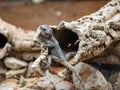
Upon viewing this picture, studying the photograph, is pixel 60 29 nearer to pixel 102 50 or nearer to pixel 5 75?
pixel 102 50

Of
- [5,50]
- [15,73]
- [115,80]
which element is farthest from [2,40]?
[115,80]

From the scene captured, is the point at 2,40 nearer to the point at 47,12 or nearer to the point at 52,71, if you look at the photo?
the point at 52,71

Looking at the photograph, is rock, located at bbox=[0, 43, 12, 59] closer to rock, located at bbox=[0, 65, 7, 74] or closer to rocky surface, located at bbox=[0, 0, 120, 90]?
rocky surface, located at bbox=[0, 0, 120, 90]

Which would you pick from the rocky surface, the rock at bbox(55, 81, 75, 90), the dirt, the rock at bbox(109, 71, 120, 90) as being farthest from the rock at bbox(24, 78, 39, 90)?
the dirt

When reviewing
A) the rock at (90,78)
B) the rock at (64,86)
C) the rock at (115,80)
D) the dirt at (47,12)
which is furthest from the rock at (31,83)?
the dirt at (47,12)

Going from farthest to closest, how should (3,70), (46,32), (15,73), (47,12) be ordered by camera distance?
1. (47,12)
2. (3,70)
3. (15,73)
4. (46,32)
